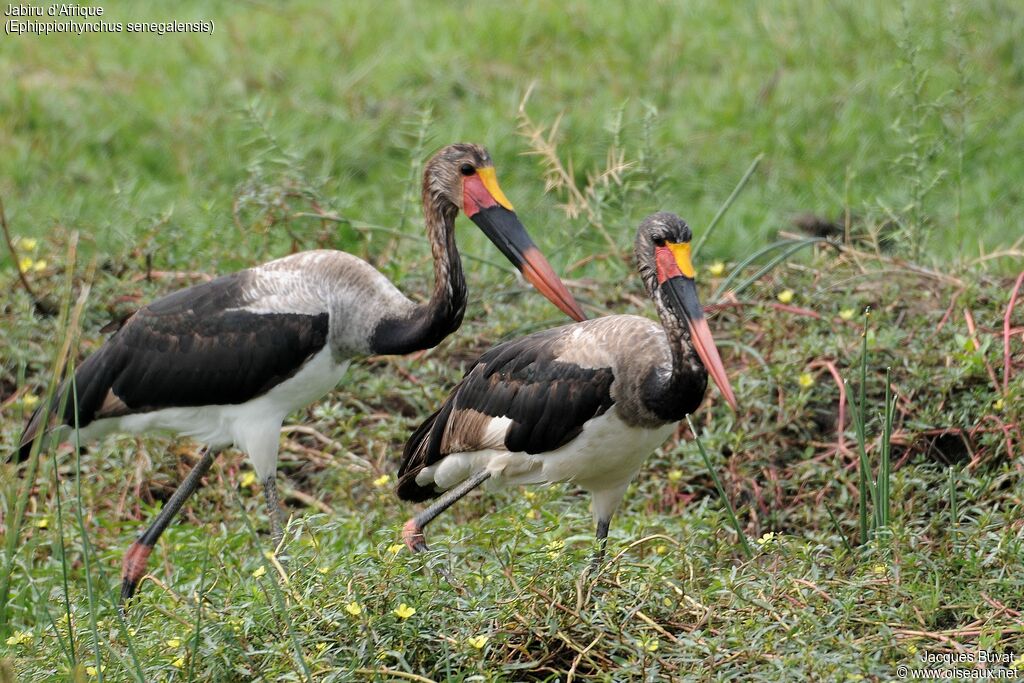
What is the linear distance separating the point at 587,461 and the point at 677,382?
1.23ft

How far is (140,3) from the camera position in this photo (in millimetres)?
8984

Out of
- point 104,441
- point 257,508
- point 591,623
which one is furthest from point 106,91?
point 591,623

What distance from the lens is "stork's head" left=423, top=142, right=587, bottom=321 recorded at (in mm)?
4703

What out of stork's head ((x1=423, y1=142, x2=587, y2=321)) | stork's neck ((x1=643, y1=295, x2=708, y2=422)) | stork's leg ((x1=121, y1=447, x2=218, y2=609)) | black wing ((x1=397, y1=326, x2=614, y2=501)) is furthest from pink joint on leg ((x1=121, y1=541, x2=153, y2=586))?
stork's neck ((x1=643, y1=295, x2=708, y2=422))

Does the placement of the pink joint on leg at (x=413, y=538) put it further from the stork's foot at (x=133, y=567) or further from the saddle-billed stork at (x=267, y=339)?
the stork's foot at (x=133, y=567)

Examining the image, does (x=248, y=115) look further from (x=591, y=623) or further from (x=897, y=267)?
(x=591, y=623)

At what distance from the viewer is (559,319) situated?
548cm

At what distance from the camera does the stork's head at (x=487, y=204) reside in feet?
15.4

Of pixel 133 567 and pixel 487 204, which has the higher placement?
pixel 487 204

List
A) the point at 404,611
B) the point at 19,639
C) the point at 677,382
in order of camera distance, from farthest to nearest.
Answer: the point at 677,382 → the point at 19,639 → the point at 404,611

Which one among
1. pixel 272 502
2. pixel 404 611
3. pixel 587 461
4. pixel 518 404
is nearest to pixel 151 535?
pixel 272 502

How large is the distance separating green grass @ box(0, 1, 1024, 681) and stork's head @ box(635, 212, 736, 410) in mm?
558

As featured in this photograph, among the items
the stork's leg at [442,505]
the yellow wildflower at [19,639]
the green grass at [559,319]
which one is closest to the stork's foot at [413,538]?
the stork's leg at [442,505]

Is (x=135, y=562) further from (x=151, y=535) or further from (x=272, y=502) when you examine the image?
(x=272, y=502)
